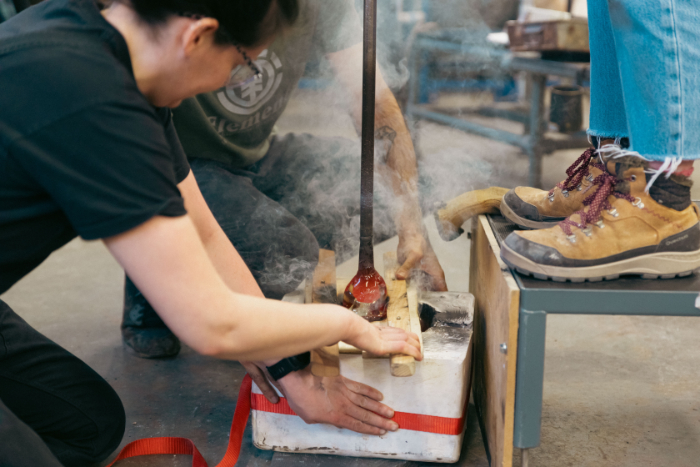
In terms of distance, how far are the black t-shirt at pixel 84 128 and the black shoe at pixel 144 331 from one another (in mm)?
1025

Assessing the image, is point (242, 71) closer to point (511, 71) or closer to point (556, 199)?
point (556, 199)

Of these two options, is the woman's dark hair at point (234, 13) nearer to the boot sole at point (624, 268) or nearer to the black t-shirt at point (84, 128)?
the black t-shirt at point (84, 128)

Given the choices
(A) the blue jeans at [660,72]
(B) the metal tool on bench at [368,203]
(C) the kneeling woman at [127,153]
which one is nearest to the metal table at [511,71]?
(B) the metal tool on bench at [368,203]

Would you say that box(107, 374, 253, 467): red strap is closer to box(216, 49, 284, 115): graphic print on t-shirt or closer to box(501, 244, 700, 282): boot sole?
box(501, 244, 700, 282): boot sole

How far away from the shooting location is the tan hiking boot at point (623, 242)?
0.99 metres

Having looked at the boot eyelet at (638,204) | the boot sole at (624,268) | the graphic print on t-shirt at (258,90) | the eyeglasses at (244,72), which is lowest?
the boot sole at (624,268)

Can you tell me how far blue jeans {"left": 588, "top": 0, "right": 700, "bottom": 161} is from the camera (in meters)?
0.92

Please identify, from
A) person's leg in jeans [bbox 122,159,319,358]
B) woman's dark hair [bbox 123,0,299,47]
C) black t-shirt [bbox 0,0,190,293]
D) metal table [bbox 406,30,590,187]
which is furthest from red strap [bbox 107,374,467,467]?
metal table [bbox 406,30,590,187]

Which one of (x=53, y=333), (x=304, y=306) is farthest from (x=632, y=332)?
(x=53, y=333)

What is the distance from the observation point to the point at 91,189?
0.69m

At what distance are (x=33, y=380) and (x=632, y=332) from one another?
1698mm

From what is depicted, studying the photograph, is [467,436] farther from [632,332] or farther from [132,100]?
[132,100]

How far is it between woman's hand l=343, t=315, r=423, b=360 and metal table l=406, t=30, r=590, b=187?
8.01ft

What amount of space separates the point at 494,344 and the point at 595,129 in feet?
1.72
